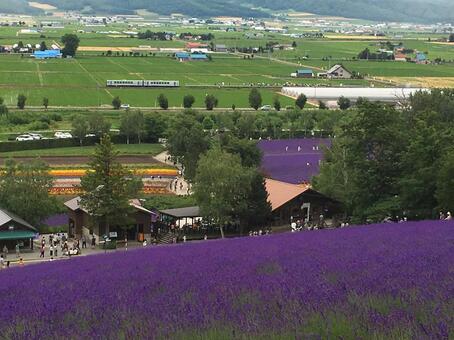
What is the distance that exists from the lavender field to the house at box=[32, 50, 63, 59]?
111 metres

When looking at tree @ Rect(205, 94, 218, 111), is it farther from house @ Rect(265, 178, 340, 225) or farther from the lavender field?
the lavender field

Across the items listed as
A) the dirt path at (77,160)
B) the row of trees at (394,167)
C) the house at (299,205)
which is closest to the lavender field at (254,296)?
the row of trees at (394,167)

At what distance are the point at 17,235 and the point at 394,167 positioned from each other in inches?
509

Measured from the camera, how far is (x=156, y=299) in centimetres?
829

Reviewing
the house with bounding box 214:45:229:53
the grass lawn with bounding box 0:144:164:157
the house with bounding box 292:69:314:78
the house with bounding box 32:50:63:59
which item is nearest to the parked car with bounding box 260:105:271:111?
the grass lawn with bounding box 0:144:164:157

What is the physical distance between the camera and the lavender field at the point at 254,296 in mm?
5973

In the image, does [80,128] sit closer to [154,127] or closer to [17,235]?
[154,127]

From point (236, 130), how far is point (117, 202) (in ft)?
99.9

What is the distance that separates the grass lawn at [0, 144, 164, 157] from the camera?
49000mm

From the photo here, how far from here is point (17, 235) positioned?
25484mm

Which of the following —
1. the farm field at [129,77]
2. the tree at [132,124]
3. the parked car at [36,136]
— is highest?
the tree at [132,124]

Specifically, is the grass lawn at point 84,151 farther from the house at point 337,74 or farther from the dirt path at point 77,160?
the house at point 337,74

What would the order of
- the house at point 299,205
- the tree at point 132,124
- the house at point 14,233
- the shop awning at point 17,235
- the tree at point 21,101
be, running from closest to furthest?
1. the shop awning at point 17,235
2. the house at point 14,233
3. the house at point 299,205
4. the tree at point 132,124
5. the tree at point 21,101

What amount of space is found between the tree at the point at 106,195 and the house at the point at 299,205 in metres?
5.98
